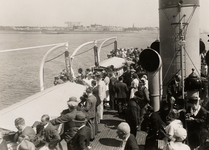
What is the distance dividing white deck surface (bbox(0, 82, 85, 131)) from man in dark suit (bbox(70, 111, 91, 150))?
1223 millimetres

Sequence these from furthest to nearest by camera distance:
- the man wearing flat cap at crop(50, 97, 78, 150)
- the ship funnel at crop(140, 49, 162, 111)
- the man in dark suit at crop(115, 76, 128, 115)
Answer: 1. the man in dark suit at crop(115, 76, 128, 115)
2. the ship funnel at crop(140, 49, 162, 111)
3. the man wearing flat cap at crop(50, 97, 78, 150)

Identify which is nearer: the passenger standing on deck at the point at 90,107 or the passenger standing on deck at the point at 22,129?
the passenger standing on deck at the point at 22,129

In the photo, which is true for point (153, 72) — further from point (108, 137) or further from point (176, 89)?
point (108, 137)

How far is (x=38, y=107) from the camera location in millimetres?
6168

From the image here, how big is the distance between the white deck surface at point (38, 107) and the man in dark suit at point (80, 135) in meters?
1.22

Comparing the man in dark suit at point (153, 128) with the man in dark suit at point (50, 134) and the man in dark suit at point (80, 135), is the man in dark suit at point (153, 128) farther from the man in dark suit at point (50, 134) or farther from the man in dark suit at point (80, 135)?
the man in dark suit at point (50, 134)

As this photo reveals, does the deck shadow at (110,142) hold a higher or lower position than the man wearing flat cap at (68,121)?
lower

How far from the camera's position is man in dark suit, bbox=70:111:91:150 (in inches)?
189

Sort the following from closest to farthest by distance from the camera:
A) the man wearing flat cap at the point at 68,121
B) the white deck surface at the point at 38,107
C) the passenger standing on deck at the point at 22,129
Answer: the passenger standing on deck at the point at 22,129 < the man wearing flat cap at the point at 68,121 < the white deck surface at the point at 38,107

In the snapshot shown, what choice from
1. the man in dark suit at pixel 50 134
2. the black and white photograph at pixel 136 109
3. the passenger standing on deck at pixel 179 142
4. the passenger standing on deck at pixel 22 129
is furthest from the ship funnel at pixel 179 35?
the passenger standing on deck at pixel 22 129

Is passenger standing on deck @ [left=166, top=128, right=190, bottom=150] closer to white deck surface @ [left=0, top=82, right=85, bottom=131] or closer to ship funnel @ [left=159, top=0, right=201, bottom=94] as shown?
white deck surface @ [left=0, top=82, right=85, bottom=131]

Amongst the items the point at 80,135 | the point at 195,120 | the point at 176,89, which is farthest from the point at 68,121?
the point at 176,89

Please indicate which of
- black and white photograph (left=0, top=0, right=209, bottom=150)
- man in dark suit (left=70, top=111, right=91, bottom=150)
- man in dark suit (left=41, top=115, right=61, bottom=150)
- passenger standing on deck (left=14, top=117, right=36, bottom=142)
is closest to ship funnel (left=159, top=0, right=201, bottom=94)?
black and white photograph (left=0, top=0, right=209, bottom=150)

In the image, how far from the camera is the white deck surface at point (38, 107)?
215 inches
